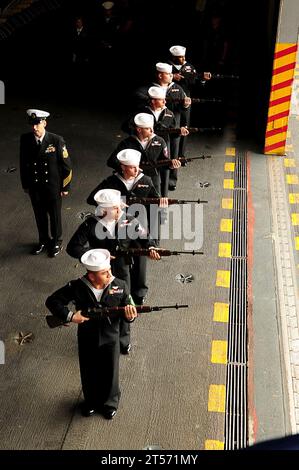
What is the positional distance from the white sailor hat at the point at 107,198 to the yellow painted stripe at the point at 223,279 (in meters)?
1.98

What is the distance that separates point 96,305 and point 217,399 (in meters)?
1.60

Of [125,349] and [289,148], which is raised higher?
[289,148]

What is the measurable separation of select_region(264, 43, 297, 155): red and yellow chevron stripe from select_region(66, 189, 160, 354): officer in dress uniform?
186 inches

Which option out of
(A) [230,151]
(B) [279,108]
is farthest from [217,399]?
(B) [279,108]

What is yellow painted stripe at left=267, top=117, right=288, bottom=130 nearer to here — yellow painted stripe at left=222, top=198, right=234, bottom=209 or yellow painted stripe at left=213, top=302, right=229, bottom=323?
yellow painted stripe at left=222, top=198, right=234, bottom=209

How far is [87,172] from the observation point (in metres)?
9.12

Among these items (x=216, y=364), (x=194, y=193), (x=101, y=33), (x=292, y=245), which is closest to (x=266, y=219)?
(x=292, y=245)

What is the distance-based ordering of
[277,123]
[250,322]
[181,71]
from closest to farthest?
[250,322] < [181,71] < [277,123]

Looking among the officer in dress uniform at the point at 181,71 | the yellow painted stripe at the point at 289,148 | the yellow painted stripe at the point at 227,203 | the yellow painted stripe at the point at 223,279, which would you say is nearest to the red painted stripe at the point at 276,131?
the yellow painted stripe at the point at 289,148

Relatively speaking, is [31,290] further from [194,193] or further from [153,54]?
[153,54]

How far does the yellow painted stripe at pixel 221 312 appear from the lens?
6.23m

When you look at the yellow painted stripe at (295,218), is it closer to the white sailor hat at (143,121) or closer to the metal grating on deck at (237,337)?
the metal grating on deck at (237,337)

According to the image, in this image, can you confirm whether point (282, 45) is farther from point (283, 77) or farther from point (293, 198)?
point (293, 198)

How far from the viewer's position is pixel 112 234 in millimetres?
5430
